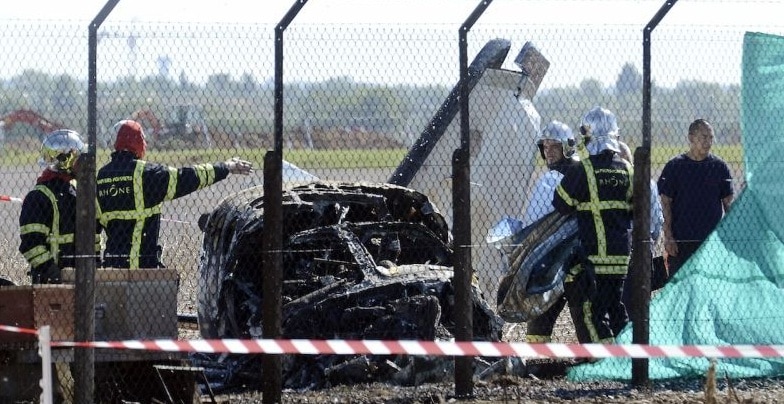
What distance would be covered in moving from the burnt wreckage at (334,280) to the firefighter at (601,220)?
0.82 metres

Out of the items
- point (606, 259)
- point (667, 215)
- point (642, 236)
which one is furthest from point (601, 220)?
point (667, 215)

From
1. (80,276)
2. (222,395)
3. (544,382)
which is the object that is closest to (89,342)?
(80,276)

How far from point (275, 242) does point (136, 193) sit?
128cm

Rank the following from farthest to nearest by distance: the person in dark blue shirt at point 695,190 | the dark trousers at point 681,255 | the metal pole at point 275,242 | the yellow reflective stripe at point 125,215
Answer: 1. the person in dark blue shirt at point 695,190
2. the dark trousers at point 681,255
3. the yellow reflective stripe at point 125,215
4. the metal pole at point 275,242

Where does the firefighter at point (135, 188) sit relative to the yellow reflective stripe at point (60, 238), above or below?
above

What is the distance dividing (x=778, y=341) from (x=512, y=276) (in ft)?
6.44

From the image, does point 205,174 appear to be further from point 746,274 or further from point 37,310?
point 746,274

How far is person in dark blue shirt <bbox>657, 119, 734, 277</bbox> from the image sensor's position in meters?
11.2

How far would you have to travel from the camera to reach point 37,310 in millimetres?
8148

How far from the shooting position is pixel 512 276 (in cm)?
1035

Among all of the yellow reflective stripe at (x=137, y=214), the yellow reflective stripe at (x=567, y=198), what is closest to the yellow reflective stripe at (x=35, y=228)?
the yellow reflective stripe at (x=137, y=214)

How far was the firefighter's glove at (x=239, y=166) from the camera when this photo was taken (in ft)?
30.6

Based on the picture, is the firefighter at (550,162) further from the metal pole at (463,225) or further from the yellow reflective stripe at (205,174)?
the yellow reflective stripe at (205,174)

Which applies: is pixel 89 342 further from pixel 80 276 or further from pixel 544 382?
pixel 544 382
